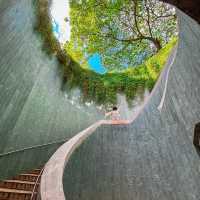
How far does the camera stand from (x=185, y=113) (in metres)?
5.51

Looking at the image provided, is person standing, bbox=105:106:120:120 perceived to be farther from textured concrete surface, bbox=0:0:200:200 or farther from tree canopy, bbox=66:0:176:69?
tree canopy, bbox=66:0:176:69

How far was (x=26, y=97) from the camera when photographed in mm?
8484

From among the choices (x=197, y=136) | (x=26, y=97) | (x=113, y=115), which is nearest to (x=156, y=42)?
(x=113, y=115)

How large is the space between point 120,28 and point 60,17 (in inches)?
104

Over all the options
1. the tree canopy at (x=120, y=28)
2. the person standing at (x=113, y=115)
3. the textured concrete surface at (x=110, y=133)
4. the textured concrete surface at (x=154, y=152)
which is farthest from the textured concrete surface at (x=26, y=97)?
the tree canopy at (x=120, y=28)

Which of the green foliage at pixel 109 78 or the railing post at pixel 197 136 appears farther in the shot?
the green foliage at pixel 109 78

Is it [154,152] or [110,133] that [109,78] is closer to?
[110,133]

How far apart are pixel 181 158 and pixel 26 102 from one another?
4372mm

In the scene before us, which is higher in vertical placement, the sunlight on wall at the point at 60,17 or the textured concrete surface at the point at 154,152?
the sunlight on wall at the point at 60,17

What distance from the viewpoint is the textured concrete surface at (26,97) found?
7.26 meters

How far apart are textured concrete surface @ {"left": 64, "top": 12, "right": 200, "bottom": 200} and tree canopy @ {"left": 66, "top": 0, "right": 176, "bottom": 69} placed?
19.7 ft

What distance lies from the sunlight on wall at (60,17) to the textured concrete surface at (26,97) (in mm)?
1248

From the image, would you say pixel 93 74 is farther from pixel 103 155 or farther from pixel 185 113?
pixel 185 113

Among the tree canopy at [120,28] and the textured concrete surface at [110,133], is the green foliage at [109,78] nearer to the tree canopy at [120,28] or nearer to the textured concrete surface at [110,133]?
the tree canopy at [120,28]
